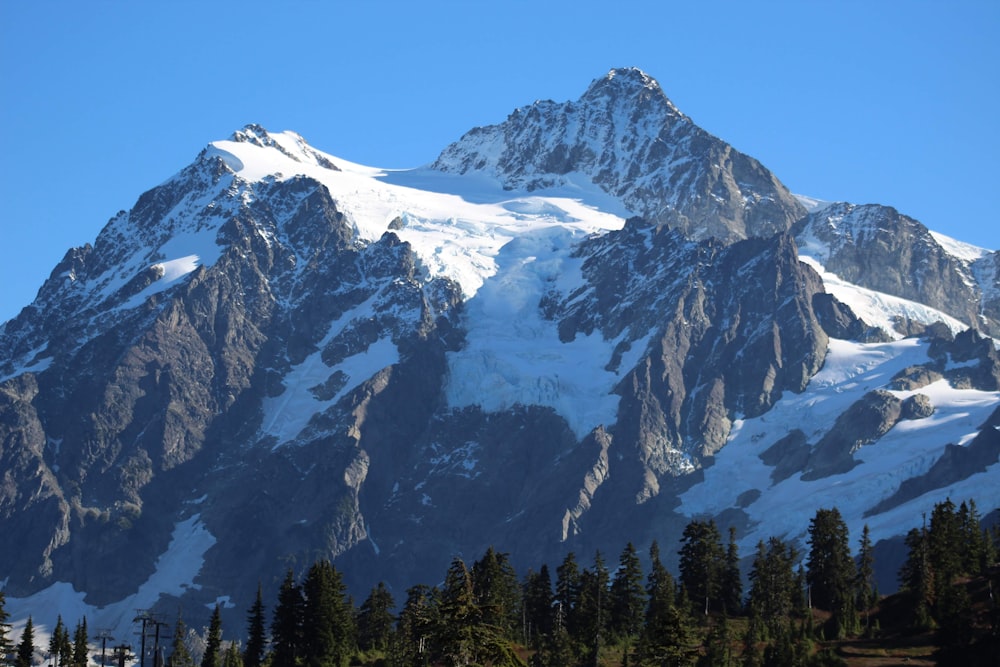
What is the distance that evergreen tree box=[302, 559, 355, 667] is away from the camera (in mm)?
182375

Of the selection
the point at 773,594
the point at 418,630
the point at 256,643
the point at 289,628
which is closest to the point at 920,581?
the point at 773,594

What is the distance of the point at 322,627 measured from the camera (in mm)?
182625

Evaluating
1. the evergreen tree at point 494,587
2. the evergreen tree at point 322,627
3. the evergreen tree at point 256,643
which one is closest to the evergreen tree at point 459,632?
the evergreen tree at point 322,627

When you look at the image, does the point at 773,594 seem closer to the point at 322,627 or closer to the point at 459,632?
the point at 322,627

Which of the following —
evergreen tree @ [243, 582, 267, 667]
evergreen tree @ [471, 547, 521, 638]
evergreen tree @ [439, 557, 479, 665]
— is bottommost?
evergreen tree @ [439, 557, 479, 665]

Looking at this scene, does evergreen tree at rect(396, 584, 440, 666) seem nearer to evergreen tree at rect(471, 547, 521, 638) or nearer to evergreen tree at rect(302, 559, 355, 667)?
evergreen tree at rect(302, 559, 355, 667)

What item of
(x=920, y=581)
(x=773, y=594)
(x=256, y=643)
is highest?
(x=920, y=581)

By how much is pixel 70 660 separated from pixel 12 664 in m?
8.40

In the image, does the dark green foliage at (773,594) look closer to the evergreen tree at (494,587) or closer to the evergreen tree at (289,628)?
the evergreen tree at (494,587)

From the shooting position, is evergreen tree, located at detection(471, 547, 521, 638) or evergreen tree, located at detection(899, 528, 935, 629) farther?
evergreen tree, located at detection(471, 547, 521, 638)

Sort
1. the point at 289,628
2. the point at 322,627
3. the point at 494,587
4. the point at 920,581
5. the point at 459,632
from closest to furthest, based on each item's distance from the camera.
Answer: the point at 459,632
the point at 322,627
the point at 289,628
the point at 494,587
the point at 920,581

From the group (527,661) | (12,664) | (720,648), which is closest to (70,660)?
(12,664)

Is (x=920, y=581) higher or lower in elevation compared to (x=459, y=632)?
higher

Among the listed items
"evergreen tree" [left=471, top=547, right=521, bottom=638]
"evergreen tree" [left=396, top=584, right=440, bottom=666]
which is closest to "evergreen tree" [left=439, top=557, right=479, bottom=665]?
"evergreen tree" [left=396, top=584, right=440, bottom=666]
